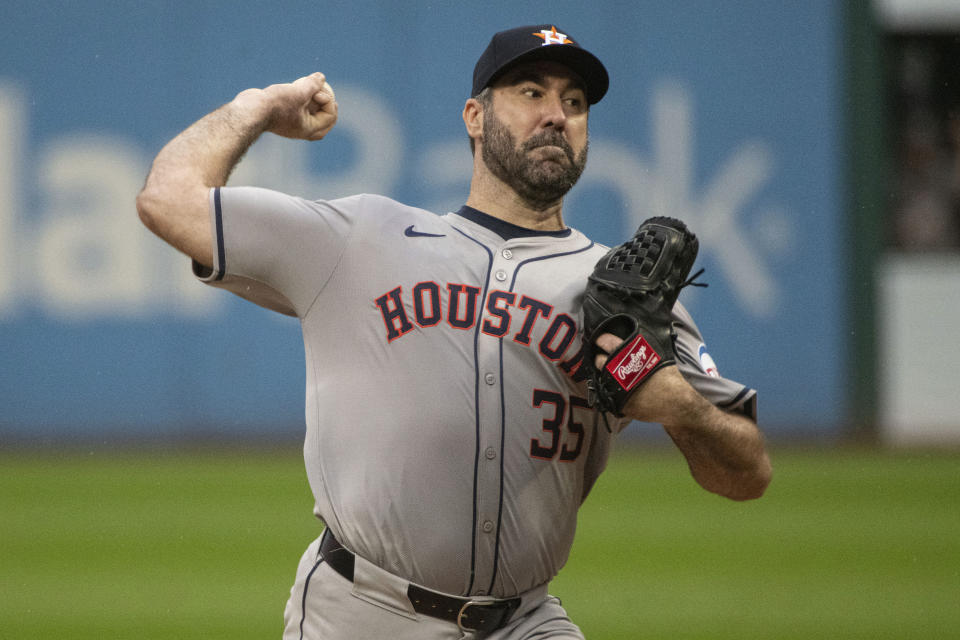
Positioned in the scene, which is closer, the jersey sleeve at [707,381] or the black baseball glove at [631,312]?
the black baseball glove at [631,312]

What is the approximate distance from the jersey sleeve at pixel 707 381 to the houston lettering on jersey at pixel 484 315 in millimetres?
257

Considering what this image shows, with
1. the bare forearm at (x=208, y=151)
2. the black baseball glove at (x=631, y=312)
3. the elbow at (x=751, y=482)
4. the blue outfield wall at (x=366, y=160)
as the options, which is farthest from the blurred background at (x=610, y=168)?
the black baseball glove at (x=631, y=312)

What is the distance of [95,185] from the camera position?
12141 millimetres

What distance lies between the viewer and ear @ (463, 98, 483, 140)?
344cm

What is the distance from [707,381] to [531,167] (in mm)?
732

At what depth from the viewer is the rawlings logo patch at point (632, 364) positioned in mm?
2779

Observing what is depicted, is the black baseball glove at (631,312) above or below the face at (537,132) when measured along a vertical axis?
below

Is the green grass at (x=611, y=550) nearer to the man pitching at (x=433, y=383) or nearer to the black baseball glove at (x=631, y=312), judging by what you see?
the man pitching at (x=433, y=383)

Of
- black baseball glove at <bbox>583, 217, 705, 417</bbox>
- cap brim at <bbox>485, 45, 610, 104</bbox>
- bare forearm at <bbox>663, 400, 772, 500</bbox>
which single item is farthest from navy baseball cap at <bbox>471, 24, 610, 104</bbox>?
bare forearm at <bbox>663, 400, 772, 500</bbox>

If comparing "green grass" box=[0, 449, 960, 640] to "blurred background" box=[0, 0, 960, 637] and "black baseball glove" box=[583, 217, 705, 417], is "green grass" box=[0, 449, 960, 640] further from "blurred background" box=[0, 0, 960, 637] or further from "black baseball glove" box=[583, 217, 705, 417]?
"black baseball glove" box=[583, 217, 705, 417]

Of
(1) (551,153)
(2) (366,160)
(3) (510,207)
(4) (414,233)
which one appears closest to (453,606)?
(4) (414,233)

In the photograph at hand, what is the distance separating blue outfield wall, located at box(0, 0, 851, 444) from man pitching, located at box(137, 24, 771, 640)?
9212mm

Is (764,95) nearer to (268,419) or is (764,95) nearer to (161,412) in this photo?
(268,419)

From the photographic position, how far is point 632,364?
2.78 meters
